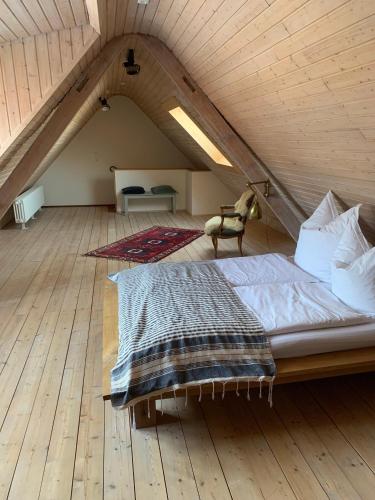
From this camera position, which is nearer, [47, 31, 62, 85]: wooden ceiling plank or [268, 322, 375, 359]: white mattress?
[268, 322, 375, 359]: white mattress

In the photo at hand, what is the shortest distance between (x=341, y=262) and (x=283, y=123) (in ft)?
3.95

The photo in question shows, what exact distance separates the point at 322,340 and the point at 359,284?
18.7 inches

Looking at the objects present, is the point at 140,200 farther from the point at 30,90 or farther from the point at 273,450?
the point at 273,450

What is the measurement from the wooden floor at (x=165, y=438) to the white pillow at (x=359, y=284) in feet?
1.59

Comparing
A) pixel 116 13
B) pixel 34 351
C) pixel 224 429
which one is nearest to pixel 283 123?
pixel 116 13

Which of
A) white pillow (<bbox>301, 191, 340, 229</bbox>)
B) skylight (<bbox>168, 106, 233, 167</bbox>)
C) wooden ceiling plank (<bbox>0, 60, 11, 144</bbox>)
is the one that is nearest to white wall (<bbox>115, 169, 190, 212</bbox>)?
skylight (<bbox>168, 106, 233, 167</bbox>)

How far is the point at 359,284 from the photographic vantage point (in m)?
2.15

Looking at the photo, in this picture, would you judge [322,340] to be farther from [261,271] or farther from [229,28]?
[229,28]

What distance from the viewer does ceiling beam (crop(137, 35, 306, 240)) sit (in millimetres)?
3568

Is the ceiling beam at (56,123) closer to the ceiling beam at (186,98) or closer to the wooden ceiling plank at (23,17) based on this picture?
the ceiling beam at (186,98)

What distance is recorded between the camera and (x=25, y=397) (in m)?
2.05

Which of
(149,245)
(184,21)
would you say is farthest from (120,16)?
(149,245)

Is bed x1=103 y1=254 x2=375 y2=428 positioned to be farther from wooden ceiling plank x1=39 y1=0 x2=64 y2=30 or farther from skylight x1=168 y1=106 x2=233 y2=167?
skylight x1=168 y1=106 x2=233 y2=167

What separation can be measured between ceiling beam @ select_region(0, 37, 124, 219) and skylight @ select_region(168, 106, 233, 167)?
2114 millimetres
